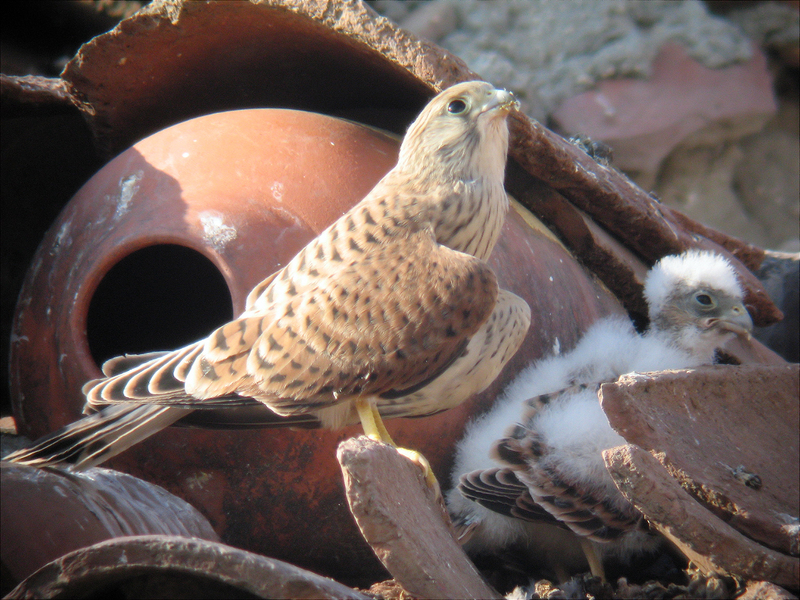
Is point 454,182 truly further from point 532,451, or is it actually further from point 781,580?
point 781,580

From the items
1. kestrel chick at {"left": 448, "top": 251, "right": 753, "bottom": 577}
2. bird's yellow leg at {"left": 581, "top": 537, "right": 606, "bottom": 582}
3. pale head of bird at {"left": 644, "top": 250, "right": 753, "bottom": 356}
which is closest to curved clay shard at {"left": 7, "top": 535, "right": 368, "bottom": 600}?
kestrel chick at {"left": 448, "top": 251, "right": 753, "bottom": 577}

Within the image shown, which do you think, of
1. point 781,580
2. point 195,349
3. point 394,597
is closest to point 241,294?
point 195,349

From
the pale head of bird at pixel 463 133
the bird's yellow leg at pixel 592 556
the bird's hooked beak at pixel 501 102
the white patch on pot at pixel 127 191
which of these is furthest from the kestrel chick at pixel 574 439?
the white patch on pot at pixel 127 191

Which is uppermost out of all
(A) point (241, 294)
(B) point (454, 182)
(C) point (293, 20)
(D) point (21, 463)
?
(C) point (293, 20)

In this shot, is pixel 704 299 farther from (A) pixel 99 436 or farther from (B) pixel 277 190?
(A) pixel 99 436

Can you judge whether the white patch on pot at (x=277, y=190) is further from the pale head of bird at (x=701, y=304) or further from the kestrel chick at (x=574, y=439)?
the pale head of bird at (x=701, y=304)

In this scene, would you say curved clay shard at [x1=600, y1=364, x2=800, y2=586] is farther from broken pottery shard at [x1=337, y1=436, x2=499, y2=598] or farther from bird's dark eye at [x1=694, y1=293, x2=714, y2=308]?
bird's dark eye at [x1=694, y1=293, x2=714, y2=308]
